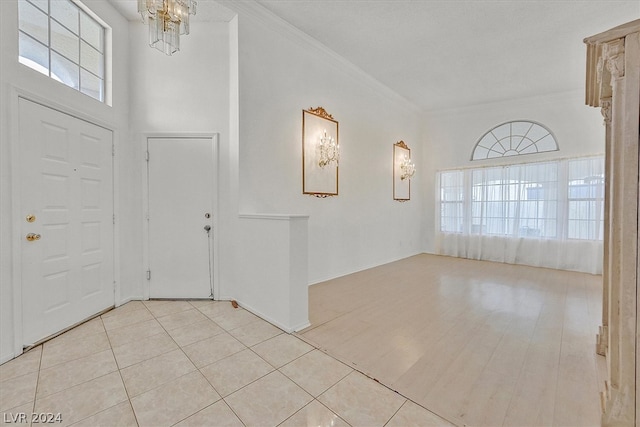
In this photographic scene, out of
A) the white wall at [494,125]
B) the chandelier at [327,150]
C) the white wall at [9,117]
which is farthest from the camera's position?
the white wall at [494,125]

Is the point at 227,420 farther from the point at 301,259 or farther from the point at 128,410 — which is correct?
the point at 301,259

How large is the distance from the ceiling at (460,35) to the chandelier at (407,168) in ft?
5.12

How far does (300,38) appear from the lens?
371cm

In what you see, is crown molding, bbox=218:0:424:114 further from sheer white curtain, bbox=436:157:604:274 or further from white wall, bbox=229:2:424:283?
sheer white curtain, bbox=436:157:604:274

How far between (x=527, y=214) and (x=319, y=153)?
450 centimetres

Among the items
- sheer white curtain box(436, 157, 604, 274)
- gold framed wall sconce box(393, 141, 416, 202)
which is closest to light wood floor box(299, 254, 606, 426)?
sheer white curtain box(436, 157, 604, 274)

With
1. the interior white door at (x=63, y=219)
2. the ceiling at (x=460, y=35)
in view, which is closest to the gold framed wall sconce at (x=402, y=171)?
the ceiling at (x=460, y=35)

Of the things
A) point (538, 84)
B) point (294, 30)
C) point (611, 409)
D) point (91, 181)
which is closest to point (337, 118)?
point (294, 30)

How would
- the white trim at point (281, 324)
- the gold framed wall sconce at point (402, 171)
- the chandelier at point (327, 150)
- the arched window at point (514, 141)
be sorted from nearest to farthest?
the white trim at point (281, 324) → the chandelier at point (327, 150) → the arched window at point (514, 141) → the gold framed wall sconce at point (402, 171)

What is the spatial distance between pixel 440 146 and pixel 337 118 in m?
3.34

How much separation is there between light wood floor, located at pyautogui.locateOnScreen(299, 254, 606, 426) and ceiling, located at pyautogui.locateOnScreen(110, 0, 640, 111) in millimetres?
3439

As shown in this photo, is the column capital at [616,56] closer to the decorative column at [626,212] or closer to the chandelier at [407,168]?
the decorative column at [626,212]

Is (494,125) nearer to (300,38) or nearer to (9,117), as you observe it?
(300,38)

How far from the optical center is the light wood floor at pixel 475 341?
1.60 m
